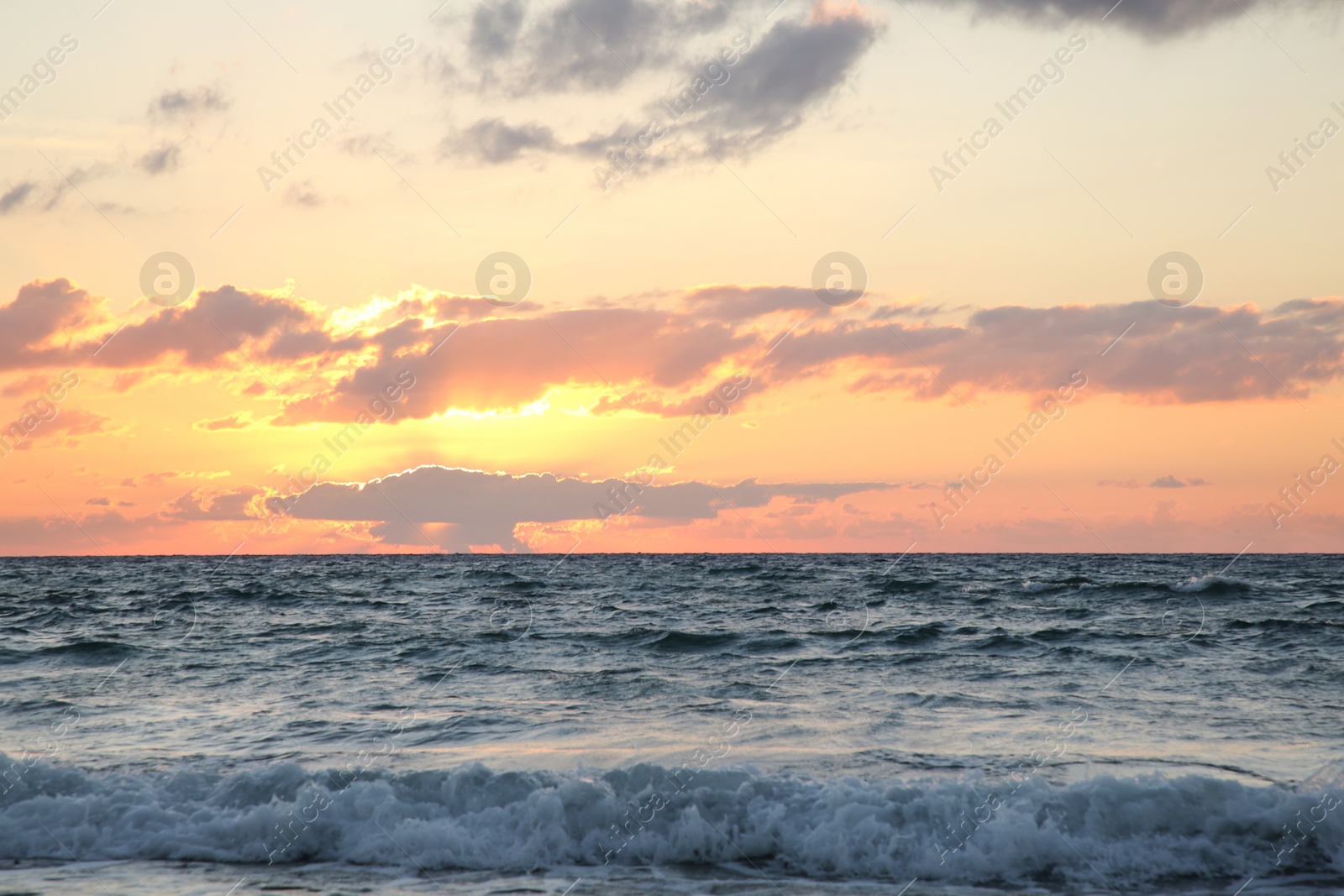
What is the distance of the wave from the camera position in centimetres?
922

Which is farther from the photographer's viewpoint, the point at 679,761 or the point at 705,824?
the point at 679,761

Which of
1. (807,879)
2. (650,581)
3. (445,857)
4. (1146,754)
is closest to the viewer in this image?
A: (807,879)

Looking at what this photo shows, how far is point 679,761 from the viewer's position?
461 inches

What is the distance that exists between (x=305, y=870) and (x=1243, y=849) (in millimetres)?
9641

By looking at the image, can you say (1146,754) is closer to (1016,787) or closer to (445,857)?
(1016,787)

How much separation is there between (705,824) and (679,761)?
1.88 meters

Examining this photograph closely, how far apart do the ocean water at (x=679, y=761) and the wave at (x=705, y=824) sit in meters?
0.03

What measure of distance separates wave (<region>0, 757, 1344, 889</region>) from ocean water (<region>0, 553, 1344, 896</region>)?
0.11 ft

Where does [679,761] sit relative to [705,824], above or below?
above

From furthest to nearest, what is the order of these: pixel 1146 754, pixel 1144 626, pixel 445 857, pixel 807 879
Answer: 1. pixel 1144 626
2. pixel 1146 754
3. pixel 445 857
4. pixel 807 879

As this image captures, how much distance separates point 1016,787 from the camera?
1056cm

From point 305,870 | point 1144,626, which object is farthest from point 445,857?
point 1144,626

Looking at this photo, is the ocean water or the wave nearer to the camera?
the ocean water

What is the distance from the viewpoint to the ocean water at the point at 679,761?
9117mm
